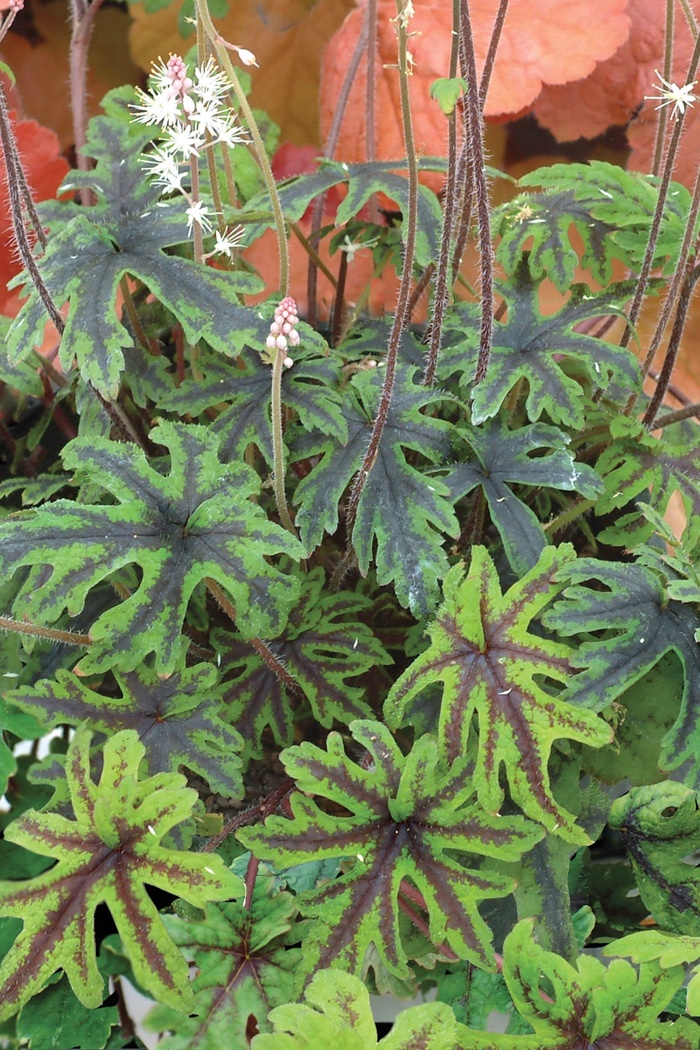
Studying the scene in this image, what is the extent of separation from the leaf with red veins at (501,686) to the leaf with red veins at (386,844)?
18 mm

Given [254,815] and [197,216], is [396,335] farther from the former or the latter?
[254,815]

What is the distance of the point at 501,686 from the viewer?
52 centimetres

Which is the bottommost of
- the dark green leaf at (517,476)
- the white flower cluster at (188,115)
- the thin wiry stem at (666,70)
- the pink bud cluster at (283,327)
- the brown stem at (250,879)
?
the brown stem at (250,879)

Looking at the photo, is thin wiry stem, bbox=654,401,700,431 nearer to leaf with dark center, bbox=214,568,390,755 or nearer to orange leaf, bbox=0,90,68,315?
leaf with dark center, bbox=214,568,390,755

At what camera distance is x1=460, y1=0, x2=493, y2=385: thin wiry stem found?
567 mm

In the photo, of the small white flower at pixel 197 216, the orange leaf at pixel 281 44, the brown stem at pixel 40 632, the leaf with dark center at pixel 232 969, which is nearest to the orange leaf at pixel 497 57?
the orange leaf at pixel 281 44

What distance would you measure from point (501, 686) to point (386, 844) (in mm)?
111

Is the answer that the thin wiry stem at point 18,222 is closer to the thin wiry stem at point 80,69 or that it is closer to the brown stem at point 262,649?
the brown stem at point 262,649

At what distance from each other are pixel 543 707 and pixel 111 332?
35 centimetres

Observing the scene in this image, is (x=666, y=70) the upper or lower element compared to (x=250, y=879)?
upper

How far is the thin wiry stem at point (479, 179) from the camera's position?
22.3 inches

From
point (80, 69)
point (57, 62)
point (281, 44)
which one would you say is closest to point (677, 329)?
point (80, 69)

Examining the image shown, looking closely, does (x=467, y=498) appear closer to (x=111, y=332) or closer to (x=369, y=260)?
(x=111, y=332)

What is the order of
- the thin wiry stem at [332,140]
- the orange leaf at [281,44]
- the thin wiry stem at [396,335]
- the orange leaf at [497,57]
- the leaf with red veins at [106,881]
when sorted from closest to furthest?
the leaf with red veins at [106,881]
the thin wiry stem at [396,335]
the thin wiry stem at [332,140]
the orange leaf at [497,57]
the orange leaf at [281,44]
